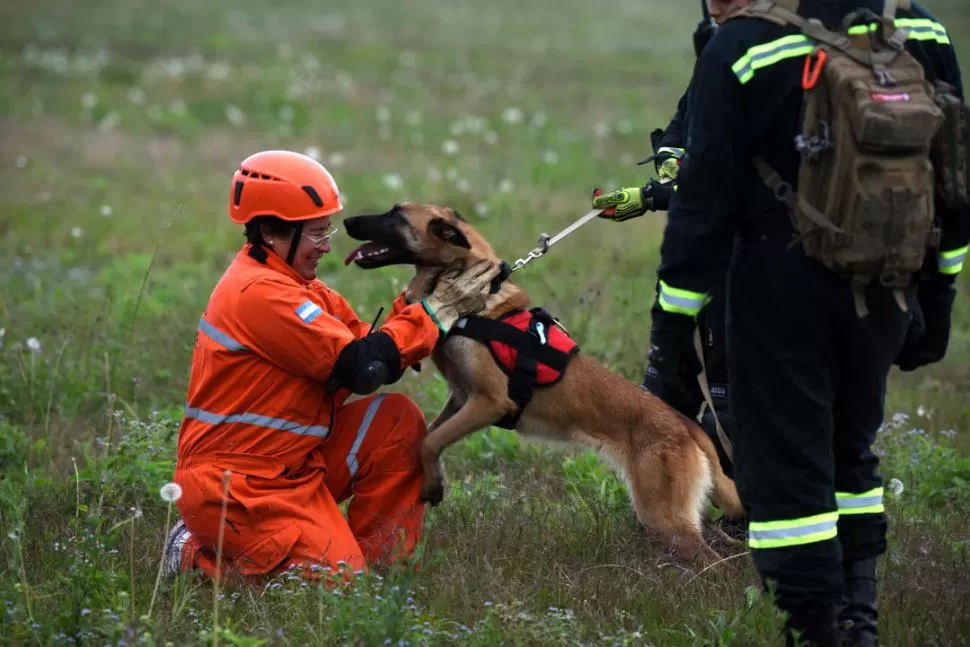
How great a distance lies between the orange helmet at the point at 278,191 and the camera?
17.1 feet

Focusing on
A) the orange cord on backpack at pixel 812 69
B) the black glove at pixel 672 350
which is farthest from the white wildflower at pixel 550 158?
the orange cord on backpack at pixel 812 69

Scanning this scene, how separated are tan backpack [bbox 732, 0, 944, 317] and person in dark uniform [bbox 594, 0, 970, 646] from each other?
0.08 meters

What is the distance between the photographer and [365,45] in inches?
1007

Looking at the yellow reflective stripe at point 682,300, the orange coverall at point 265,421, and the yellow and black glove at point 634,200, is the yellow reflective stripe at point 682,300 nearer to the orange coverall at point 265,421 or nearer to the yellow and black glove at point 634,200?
the orange coverall at point 265,421

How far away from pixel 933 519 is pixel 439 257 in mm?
2657

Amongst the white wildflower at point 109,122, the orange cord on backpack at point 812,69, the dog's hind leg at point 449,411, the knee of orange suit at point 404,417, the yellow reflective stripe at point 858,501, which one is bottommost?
the white wildflower at point 109,122

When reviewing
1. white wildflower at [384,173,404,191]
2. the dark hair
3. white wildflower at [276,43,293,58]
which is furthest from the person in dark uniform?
white wildflower at [276,43,293,58]

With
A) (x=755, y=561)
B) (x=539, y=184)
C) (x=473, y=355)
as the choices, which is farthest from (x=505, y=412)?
(x=539, y=184)

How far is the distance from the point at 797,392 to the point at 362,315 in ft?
19.0

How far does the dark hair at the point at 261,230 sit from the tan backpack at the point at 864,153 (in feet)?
7.16

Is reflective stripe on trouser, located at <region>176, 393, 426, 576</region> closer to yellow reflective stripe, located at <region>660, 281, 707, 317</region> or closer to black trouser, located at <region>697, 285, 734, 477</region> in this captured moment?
black trouser, located at <region>697, 285, 734, 477</region>

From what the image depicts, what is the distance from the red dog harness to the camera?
5.69 meters

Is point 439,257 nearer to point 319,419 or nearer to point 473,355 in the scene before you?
point 473,355

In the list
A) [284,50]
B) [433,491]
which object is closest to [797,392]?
[433,491]
